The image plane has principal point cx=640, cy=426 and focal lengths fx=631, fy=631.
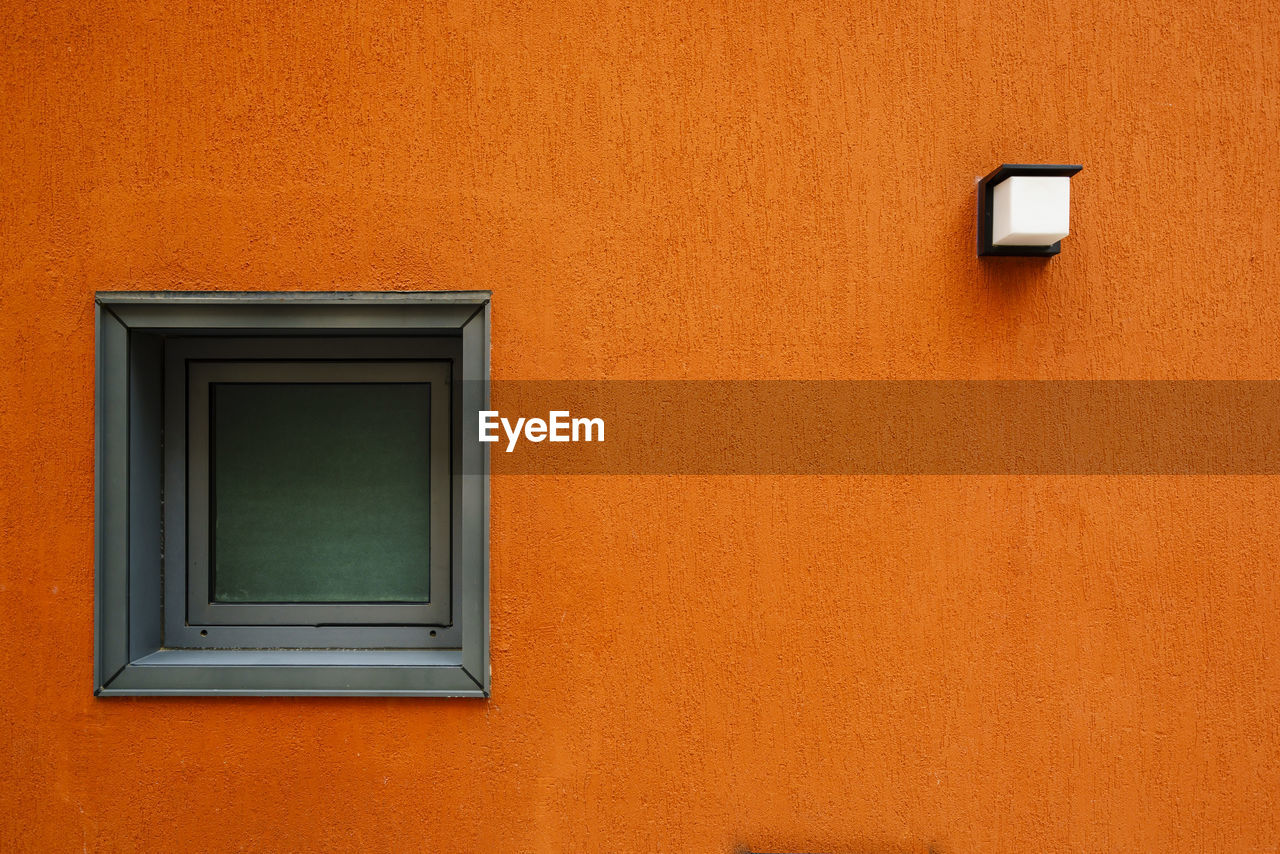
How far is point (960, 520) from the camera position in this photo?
6.88 feet

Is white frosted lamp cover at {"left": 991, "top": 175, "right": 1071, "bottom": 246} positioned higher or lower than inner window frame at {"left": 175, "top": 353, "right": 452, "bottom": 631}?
higher

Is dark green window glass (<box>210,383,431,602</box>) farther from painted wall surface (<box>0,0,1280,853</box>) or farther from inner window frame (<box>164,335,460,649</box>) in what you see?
painted wall surface (<box>0,0,1280,853</box>)

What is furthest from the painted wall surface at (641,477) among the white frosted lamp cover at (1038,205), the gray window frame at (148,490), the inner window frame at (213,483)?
the inner window frame at (213,483)

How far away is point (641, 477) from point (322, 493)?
117 cm

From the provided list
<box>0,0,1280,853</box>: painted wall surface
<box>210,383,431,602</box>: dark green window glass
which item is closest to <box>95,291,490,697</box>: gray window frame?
<box>0,0,1280,853</box>: painted wall surface

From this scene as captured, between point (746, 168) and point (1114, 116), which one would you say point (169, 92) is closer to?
point (746, 168)

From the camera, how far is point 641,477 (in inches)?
82.2

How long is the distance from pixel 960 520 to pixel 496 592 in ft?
5.11

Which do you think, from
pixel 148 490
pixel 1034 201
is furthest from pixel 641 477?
Answer: pixel 148 490

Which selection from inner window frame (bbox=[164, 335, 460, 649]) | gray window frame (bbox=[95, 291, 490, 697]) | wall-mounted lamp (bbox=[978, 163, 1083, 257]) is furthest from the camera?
inner window frame (bbox=[164, 335, 460, 649])

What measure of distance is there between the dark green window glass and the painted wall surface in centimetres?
38

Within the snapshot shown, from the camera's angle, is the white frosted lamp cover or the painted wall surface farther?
the painted wall surface

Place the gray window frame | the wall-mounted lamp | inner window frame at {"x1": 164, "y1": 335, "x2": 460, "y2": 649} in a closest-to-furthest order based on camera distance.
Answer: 1. the wall-mounted lamp
2. the gray window frame
3. inner window frame at {"x1": 164, "y1": 335, "x2": 460, "y2": 649}

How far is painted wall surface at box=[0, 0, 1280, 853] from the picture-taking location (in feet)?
Result: 6.86
